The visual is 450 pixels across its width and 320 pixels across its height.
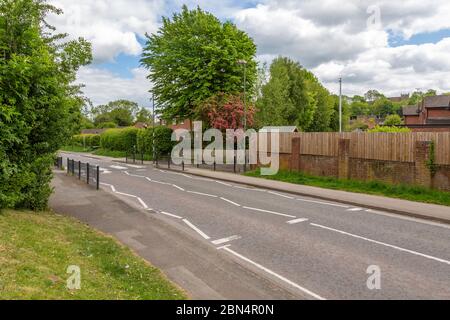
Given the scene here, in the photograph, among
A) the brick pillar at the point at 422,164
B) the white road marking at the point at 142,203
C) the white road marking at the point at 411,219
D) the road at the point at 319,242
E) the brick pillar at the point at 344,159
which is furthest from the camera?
the brick pillar at the point at 344,159

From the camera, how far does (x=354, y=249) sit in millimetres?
8094

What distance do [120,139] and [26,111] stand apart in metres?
38.1

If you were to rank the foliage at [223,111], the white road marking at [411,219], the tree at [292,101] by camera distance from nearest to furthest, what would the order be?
the white road marking at [411,219] < the foliage at [223,111] < the tree at [292,101]

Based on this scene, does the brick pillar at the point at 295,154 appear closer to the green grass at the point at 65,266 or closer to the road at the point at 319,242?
the road at the point at 319,242

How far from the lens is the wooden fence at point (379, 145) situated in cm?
1398

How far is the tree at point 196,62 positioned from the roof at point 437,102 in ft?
106

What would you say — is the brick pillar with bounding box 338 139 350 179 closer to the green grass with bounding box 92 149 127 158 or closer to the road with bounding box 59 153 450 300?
the road with bounding box 59 153 450 300

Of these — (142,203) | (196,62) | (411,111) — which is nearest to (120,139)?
(196,62)

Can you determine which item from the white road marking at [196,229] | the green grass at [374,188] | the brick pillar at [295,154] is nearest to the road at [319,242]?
the white road marking at [196,229]

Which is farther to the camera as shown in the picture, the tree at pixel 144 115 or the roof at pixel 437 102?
the tree at pixel 144 115

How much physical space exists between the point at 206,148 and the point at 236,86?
655 cm

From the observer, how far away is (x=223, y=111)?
29.7 m

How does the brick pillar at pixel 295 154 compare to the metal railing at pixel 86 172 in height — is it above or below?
above
